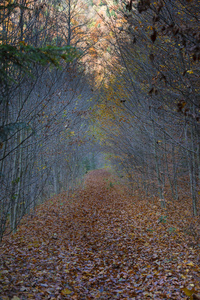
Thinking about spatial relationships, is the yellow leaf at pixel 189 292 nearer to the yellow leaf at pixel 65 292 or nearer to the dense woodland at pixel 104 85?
the yellow leaf at pixel 65 292

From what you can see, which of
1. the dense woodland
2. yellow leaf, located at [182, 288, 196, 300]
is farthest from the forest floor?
the dense woodland

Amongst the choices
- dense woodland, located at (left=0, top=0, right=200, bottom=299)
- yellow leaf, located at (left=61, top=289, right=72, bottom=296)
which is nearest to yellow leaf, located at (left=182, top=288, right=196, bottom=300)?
yellow leaf, located at (left=61, top=289, right=72, bottom=296)

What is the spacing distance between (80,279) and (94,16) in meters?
9.58

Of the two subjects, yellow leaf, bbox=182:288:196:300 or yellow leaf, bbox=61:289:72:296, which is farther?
yellow leaf, bbox=61:289:72:296

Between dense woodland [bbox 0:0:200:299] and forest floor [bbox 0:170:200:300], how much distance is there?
62 centimetres

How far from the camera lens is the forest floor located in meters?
4.23

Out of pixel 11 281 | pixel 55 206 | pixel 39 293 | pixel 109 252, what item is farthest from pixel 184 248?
pixel 55 206

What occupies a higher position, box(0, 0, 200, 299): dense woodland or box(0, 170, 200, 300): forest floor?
box(0, 0, 200, 299): dense woodland

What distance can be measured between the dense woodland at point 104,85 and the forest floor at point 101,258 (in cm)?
62

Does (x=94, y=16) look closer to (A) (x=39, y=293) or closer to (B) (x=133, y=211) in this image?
(B) (x=133, y=211)

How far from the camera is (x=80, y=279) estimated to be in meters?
4.87

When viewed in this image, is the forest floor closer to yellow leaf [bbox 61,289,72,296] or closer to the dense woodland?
yellow leaf [bbox 61,289,72,296]

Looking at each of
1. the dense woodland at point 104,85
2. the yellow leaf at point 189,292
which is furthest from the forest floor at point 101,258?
the dense woodland at point 104,85

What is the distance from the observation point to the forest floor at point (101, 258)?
423 centimetres
